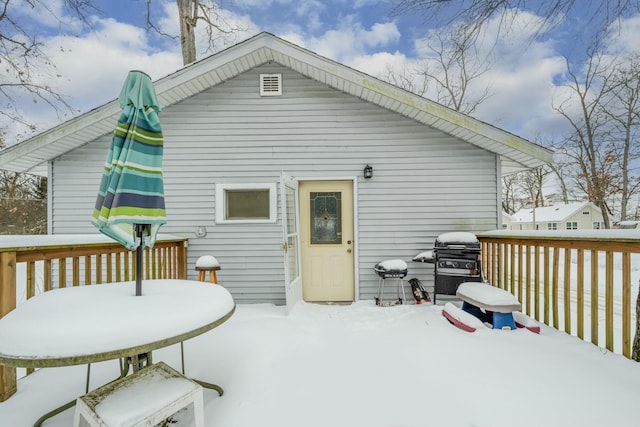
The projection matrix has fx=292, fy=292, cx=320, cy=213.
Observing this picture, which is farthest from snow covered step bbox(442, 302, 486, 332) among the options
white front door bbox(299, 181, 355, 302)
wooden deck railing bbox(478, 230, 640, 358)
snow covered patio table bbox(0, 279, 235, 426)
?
snow covered patio table bbox(0, 279, 235, 426)

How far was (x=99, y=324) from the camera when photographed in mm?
1306

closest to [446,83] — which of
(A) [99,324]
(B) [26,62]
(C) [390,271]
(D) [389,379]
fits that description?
(C) [390,271]

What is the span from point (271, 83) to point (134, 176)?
3.30m

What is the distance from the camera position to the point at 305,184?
4.57 m

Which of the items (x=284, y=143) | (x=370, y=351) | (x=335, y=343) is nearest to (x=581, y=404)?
(x=370, y=351)

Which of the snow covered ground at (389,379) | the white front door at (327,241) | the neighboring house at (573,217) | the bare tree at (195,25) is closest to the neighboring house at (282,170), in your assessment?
the white front door at (327,241)

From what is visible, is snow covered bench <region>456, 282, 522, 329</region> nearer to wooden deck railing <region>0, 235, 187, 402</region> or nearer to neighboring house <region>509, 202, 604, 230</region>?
wooden deck railing <region>0, 235, 187, 402</region>

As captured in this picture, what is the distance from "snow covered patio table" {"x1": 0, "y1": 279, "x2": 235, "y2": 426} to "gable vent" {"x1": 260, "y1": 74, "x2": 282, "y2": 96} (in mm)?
3541

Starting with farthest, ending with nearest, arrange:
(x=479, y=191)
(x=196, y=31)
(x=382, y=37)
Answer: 1. (x=382, y=37)
2. (x=196, y=31)
3. (x=479, y=191)

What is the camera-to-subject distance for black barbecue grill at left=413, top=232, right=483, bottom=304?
3.84m

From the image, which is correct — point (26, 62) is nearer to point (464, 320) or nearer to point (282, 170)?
point (282, 170)

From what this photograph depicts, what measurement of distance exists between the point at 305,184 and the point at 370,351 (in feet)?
8.85

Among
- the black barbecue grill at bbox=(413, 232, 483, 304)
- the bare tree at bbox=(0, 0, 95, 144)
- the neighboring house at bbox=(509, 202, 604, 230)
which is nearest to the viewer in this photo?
the black barbecue grill at bbox=(413, 232, 483, 304)

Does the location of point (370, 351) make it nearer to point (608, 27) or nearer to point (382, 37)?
point (608, 27)
